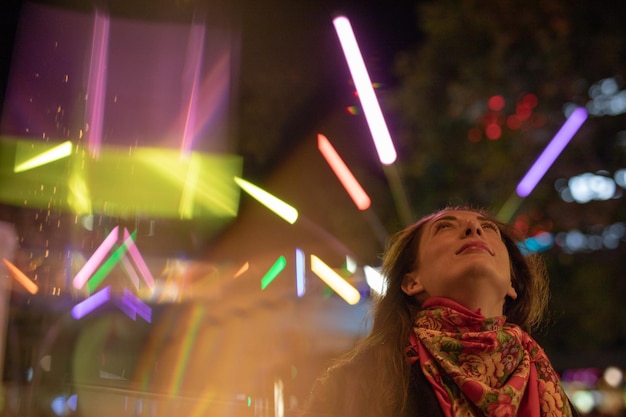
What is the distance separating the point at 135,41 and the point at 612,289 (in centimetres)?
593

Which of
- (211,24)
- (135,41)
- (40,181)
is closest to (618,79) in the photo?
(211,24)

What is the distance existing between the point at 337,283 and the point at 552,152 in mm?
2703

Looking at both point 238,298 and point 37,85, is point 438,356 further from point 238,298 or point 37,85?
point 238,298

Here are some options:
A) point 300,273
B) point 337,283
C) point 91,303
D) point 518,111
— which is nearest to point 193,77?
point 91,303

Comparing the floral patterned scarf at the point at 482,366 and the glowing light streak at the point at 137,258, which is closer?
the floral patterned scarf at the point at 482,366

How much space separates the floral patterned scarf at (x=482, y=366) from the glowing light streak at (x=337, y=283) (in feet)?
16.5

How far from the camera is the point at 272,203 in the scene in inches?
371

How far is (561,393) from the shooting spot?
8.18ft

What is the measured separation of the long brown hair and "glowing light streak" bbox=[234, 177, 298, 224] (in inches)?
227

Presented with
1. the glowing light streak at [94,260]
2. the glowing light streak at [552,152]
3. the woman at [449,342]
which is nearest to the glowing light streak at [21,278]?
the glowing light streak at [94,260]

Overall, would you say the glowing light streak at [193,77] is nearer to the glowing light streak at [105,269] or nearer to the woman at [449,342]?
the glowing light streak at [105,269]

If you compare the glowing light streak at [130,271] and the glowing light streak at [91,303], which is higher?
the glowing light streak at [130,271]

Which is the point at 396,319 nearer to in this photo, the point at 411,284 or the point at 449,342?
the point at 411,284

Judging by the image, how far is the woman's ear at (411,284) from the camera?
2790mm
